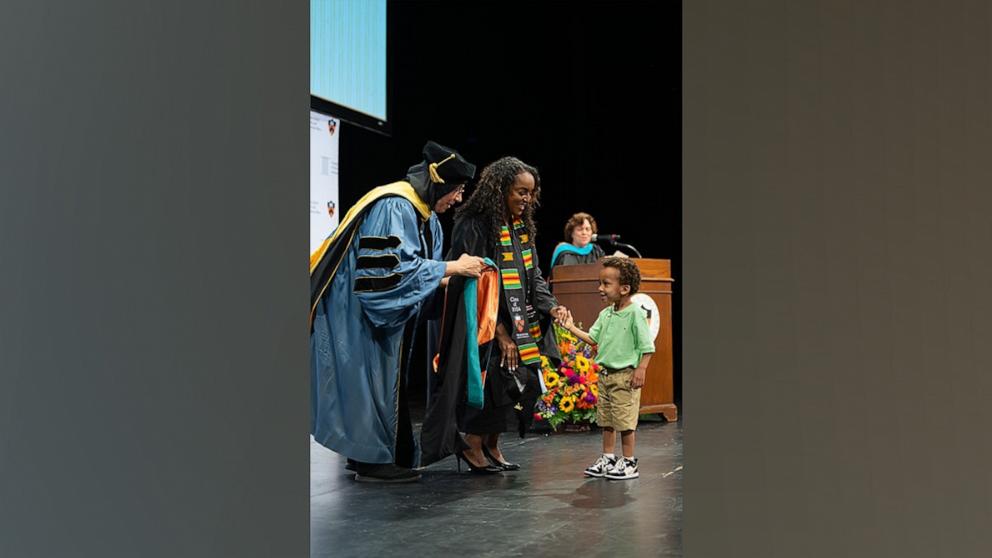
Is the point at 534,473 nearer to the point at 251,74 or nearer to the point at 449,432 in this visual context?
the point at 449,432

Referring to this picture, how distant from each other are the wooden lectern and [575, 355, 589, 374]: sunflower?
0.33 metres

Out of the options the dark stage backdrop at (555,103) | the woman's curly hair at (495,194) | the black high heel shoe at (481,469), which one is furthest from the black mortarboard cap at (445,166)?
the dark stage backdrop at (555,103)

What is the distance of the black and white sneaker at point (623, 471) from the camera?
4.56m

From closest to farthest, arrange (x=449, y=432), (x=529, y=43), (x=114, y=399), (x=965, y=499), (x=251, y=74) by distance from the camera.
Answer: (x=965, y=499) < (x=114, y=399) < (x=251, y=74) < (x=449, y=432) < (x=529, y=43)

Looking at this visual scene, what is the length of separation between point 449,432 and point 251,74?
9.12 ft

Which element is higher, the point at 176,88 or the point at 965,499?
the point at 176,88

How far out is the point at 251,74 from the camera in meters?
2.10

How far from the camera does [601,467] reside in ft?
15.4

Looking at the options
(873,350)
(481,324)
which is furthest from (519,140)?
(873,350)

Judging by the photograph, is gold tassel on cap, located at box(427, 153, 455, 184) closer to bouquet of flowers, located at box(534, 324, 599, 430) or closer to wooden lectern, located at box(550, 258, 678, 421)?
bouquet of flowers, located at box(534, 324, 599, 430)

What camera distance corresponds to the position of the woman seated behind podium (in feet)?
22.6

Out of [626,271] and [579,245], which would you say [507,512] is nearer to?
[626,271]

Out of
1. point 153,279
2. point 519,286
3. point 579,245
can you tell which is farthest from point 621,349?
point 153,279

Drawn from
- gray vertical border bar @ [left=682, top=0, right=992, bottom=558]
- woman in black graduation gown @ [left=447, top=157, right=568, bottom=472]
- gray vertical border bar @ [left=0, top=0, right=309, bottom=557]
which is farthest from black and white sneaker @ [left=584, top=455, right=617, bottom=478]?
gray vertical border bar @ [left=682, top=0, right=992, bottom=558]
